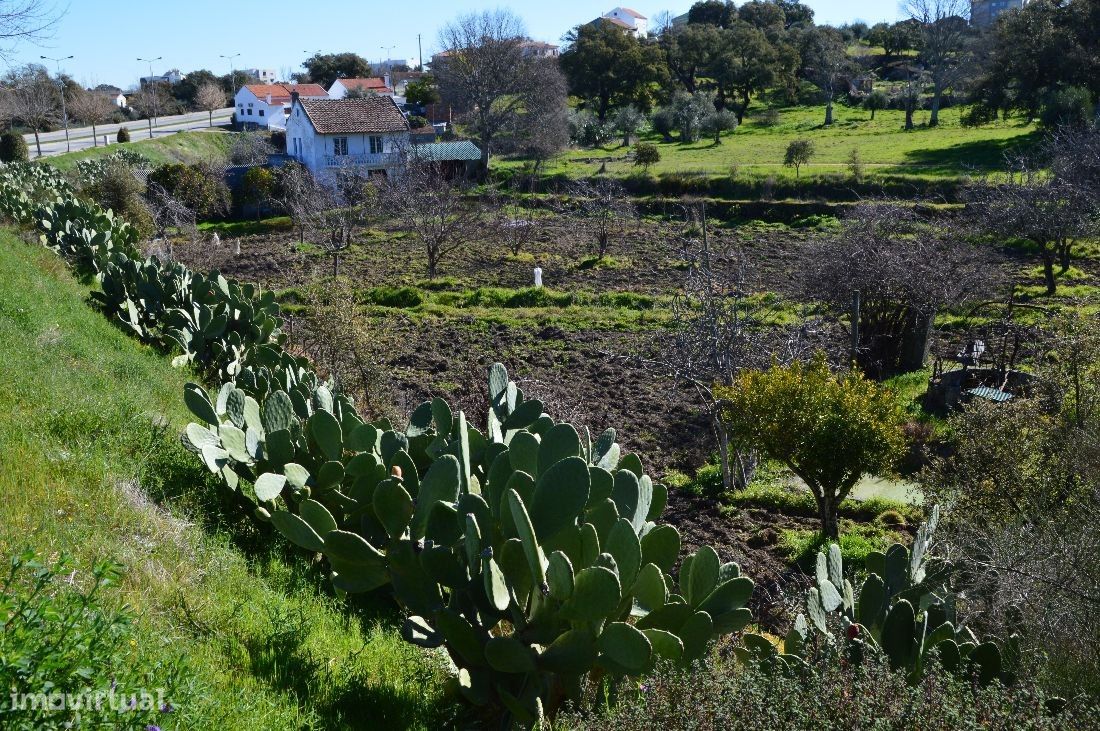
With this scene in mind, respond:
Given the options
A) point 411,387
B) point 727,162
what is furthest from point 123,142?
point 411,387

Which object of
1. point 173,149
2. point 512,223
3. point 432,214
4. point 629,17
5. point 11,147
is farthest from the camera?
point 629,17

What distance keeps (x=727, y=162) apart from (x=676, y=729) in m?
35.5

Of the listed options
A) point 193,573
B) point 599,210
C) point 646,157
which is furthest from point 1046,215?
point 646,157

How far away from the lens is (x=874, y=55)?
66.1m

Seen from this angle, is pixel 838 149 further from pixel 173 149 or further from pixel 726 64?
pixel 173 149

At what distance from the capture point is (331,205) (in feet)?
106

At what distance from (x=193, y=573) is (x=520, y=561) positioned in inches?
65.3

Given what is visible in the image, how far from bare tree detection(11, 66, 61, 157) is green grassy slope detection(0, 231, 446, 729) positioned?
38956mm

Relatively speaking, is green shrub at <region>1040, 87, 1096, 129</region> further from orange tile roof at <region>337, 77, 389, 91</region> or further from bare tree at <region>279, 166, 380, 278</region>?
orange tile roof at <region>337, 77, 389, 91</region>

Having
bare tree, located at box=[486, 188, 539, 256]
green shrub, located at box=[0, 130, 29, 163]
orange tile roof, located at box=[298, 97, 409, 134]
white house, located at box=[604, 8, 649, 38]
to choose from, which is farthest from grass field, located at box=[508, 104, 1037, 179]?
white house, located at box=[604, 8, 649, 38]

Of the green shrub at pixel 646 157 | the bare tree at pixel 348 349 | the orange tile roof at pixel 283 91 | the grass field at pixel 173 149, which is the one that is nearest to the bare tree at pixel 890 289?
the bare tree at pixel 348 349

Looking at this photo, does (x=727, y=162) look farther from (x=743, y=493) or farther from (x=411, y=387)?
(x=743, y=493)

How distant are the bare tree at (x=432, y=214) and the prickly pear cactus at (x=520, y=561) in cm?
1802

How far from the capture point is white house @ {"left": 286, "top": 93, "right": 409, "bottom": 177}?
1650 inches
